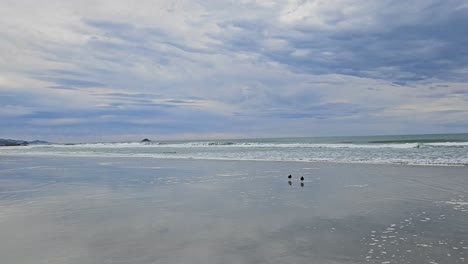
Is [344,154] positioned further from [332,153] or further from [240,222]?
[240,222]

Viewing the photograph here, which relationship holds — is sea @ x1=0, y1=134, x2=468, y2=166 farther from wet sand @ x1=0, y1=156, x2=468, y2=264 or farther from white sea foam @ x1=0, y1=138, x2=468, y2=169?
wet sand @ x1=0, y1=156, x2=468, y2=264

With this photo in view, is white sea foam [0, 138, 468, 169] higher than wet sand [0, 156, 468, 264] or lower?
higher

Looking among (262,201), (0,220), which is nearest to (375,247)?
(262,201)

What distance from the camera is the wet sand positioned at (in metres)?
4.72

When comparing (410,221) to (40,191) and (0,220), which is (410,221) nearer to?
(0,220)

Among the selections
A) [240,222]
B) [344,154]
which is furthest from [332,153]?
[240,222]

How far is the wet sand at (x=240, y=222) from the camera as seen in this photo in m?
4.72

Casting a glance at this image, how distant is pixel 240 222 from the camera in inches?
256

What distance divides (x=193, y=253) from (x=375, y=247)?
8.23 ft

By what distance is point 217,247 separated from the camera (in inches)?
197

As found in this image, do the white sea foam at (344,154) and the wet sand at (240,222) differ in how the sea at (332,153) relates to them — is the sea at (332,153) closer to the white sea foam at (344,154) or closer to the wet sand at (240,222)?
the white sea foam at (344,154)

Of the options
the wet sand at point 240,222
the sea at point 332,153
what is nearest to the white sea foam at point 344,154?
the sea at point 332,153

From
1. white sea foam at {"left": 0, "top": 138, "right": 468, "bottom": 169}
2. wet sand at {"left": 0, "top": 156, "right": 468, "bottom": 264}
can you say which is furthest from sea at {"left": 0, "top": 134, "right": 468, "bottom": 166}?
wet sand at {"left": 0, "top": 156, "right": 468, "bottom": 264}

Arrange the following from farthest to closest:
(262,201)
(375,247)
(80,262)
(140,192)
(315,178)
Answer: (315,178)
(140,192)
(262,201)
(375,247)
(80,262)
